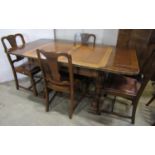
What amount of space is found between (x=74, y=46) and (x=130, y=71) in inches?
45.5

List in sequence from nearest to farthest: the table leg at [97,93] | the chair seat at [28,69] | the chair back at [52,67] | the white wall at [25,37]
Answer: the chair back at [52,67]
the table leg at [97,93]
the chair seat at [28,69]
the white wall at [25,37]

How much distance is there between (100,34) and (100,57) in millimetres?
1026

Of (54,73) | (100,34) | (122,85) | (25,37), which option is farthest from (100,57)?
(25,37)

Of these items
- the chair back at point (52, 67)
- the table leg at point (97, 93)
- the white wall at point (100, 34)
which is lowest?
the table leg at point (97, 93)

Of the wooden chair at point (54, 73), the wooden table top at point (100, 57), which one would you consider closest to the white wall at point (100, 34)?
the wooden table top at point (100, 57)

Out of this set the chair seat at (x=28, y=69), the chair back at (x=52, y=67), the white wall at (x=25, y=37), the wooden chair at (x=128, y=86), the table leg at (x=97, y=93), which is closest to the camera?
the chair back at (x=52, y=67)

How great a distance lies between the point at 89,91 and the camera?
2.59 m

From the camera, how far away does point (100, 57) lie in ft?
6.08

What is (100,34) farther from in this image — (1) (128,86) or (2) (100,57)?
(1) (128,86)

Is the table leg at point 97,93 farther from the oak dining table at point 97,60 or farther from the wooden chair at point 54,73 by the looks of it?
the wooden chair at point 54,73

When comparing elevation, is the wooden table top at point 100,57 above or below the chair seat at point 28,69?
above

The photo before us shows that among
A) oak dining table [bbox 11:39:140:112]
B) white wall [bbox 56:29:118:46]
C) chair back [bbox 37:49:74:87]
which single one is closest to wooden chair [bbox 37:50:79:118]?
chair back [bbox 37:49:74:87]

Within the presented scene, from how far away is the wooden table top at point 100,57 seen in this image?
5.09ft
